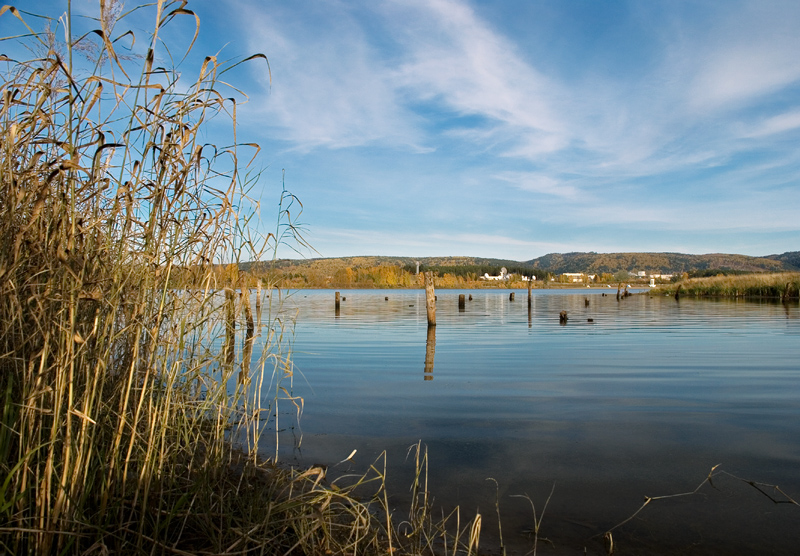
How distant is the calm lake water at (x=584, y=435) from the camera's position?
10.4 feet

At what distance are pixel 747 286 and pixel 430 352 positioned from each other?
40.3m

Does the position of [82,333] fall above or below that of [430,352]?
above

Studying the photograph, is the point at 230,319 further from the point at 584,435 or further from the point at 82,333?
the point at 584,435

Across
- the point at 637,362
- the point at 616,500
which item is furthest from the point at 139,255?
the point at 637,362

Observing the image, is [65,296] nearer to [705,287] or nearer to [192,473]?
[192,473]

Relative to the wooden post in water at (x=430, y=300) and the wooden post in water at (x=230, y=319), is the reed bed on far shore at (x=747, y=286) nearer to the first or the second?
the wooden post in water at (x=430, y=300)

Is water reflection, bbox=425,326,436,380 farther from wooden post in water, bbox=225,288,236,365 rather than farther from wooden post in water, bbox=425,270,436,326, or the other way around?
wooden post in water, bbox=225,288,236,365

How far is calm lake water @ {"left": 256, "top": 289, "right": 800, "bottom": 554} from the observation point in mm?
3168

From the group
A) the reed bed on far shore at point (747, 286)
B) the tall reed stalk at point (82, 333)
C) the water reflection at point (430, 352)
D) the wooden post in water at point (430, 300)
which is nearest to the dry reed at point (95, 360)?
the tall reed stalk at point (82, 333)

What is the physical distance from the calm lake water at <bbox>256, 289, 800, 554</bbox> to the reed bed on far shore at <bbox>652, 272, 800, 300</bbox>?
101ft

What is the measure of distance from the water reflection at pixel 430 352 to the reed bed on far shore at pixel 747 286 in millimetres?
32133

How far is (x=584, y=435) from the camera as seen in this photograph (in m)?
5.08

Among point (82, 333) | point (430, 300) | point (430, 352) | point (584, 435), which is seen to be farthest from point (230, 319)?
point (430, 300)

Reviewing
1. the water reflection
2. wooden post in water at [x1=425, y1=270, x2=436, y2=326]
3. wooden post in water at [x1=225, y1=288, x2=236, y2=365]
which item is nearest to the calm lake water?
the water reflection
